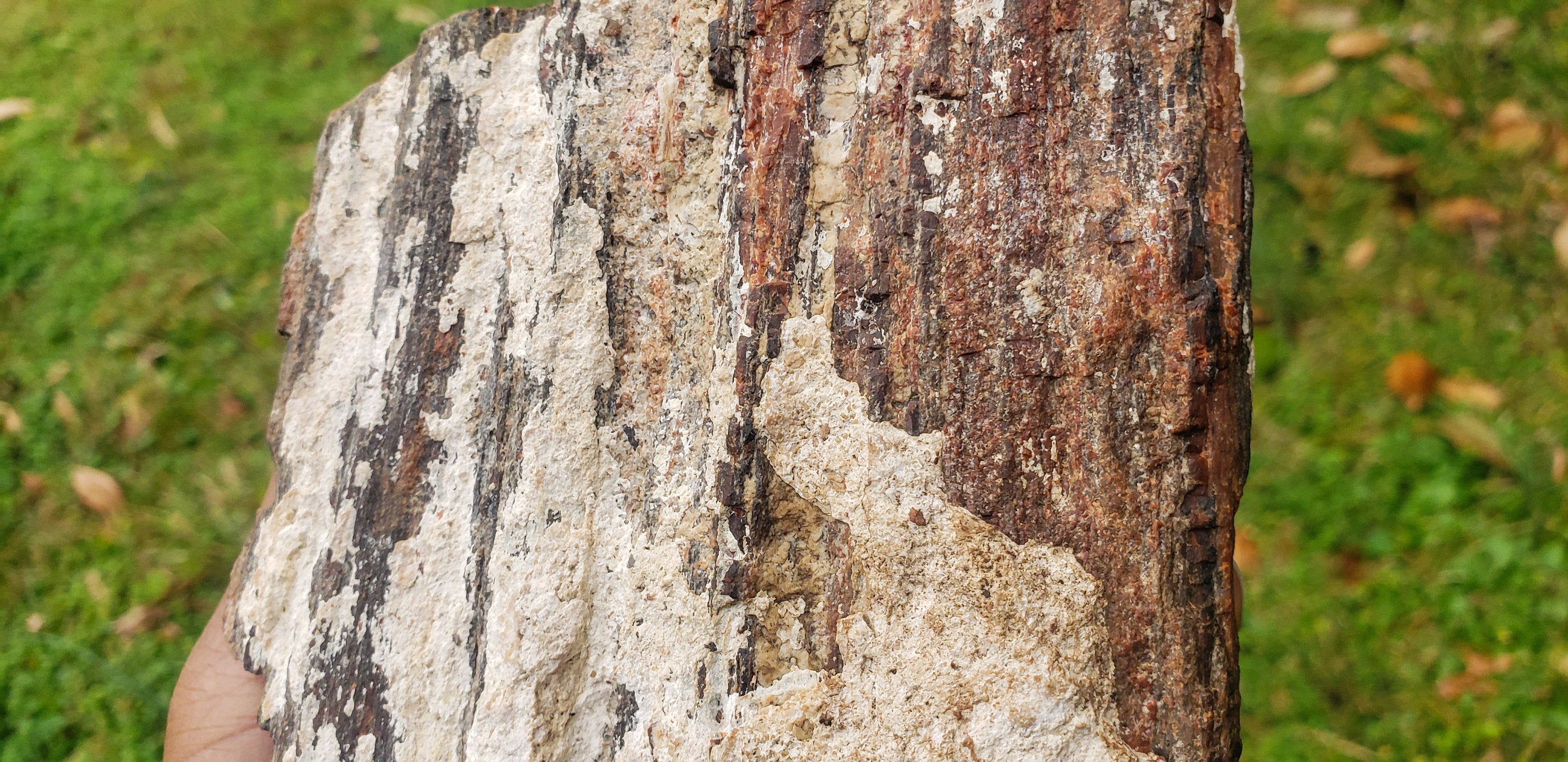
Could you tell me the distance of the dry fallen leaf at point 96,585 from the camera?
2.48 meters

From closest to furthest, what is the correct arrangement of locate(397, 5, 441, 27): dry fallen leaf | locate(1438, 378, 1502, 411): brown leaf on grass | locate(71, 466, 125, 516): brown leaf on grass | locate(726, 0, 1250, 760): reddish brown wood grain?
locate(726, 0, 1250, 760): reddish brown wood grain, locate(1438, 378, 1502, 411): brown leaf on grass, locate(71, 466, 125, 516): brown leaf on grass, locate(397, 5, 441, 27): dry fallen leaf

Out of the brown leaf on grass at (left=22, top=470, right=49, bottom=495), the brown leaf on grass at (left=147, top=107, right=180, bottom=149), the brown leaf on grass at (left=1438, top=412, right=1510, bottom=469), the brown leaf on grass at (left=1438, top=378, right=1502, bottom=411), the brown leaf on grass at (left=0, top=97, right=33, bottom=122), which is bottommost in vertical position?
the brown leaf on grass at (left=1438, top=412, right=1510, bottom=469)

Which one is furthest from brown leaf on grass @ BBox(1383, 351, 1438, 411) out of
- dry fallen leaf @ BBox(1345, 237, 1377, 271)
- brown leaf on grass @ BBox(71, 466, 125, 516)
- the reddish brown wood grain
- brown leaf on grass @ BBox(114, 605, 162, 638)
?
brown leaf on grass @ BBox(71, 466, 125, 516)

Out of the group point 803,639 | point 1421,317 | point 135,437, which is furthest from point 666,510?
point 1421,317

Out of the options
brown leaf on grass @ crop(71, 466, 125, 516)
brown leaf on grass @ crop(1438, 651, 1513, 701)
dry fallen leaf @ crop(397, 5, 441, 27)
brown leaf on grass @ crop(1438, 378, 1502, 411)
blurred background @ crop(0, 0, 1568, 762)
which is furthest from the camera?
dry fallen leaf @ crop(397, 5, 441, 27)

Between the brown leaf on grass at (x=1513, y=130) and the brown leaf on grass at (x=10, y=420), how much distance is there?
150 inches

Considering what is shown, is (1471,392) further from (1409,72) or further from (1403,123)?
(1409,72)

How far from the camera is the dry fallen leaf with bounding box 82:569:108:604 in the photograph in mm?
2484

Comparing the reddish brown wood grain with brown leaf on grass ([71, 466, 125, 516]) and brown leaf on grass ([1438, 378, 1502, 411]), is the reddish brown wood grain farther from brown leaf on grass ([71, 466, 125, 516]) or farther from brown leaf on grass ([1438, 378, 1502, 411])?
brown leaf on grass ([71, 466, 125, 516])

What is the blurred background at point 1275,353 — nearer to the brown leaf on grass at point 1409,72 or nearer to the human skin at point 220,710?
the brown leaf on grass at point 1409,72

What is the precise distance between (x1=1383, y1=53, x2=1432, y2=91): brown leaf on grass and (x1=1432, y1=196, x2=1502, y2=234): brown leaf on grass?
1.11ft

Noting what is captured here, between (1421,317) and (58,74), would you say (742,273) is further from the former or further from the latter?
(58,74)

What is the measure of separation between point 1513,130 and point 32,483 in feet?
12.6

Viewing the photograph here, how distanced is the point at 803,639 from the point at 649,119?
0.73 m
